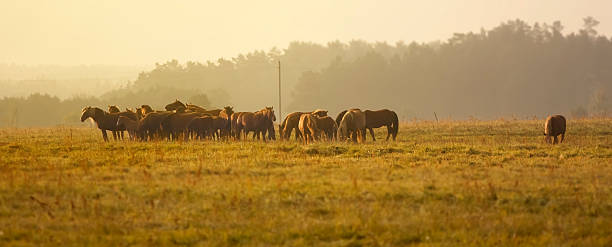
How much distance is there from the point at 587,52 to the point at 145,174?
108511 millimetres

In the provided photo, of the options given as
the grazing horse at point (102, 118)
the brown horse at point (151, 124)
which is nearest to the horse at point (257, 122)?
the brown horse at point (151, 124)

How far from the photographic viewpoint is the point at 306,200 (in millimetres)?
13258

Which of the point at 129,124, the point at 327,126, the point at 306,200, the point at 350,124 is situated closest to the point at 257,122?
the point at 327,126

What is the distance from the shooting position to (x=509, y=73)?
109812 millimetres

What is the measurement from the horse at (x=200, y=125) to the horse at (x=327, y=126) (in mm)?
4532

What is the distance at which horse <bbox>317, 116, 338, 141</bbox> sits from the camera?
30094mm

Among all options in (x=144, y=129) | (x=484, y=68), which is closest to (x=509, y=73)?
(x=484, y=68)

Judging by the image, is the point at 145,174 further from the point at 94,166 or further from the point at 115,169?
the point at 94,166

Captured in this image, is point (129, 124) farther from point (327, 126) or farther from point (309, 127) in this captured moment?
point (327, 126)

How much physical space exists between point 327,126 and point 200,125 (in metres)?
5.17

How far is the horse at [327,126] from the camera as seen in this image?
30094 millimetres

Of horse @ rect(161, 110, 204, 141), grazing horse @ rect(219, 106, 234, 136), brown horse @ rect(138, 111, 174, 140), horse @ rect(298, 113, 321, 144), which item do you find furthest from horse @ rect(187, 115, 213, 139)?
horse @ rect(298, 113, 321, 144)

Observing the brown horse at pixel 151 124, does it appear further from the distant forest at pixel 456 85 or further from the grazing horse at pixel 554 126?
the distant forest at pixel 456 85

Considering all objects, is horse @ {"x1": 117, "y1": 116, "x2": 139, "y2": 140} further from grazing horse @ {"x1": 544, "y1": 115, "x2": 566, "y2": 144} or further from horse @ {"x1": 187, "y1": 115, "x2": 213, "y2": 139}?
grazing horse @ {"x1": 544, "y1": 115, "x2": 566, "y2": 144}
